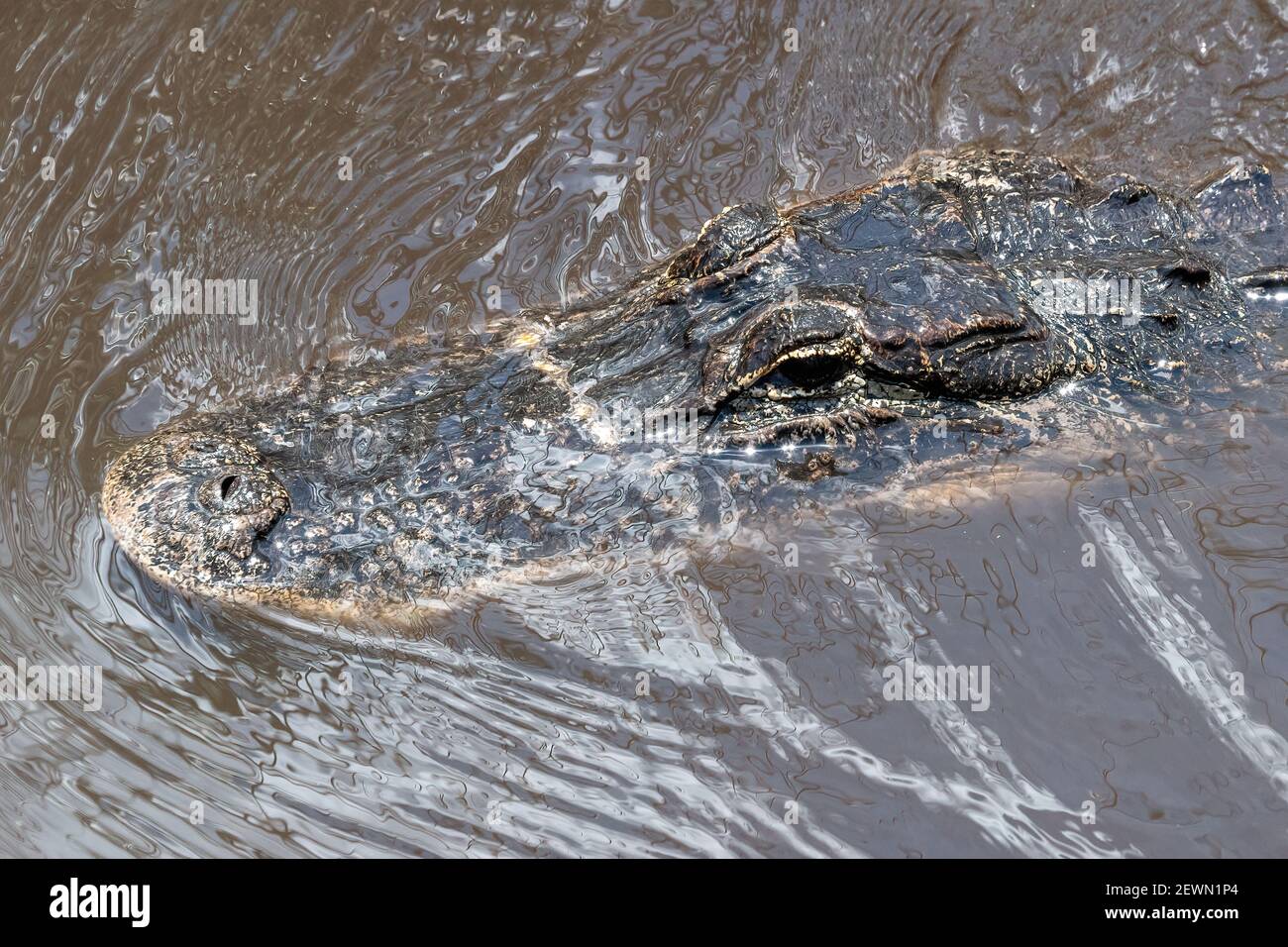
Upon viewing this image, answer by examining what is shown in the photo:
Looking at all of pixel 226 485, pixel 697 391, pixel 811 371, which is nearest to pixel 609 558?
pixel 697 391

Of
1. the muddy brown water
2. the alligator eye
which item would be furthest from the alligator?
the muddy brown water

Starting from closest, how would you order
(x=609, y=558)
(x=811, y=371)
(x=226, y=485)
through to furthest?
1. (x=226, y=485)
2. (x=609, y=558)
3. (x=811, y=371)

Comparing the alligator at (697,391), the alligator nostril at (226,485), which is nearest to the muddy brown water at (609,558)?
the alligator at (697,391)

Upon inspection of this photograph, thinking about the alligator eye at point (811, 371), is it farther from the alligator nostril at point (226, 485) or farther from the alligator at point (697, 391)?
the alligator nostril at point (226, 485)

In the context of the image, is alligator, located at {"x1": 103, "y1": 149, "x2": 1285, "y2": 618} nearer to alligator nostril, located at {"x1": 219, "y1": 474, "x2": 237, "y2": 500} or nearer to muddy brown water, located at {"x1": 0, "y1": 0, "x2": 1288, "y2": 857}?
alligator nostril, located at {"x1": 219, "y1": 474, "x2": 237, "y2": 500}

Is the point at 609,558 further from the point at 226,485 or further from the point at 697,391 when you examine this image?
the point at 226,485

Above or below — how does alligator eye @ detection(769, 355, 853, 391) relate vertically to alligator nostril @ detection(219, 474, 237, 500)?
above

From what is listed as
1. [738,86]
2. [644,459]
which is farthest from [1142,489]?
[738,86]
